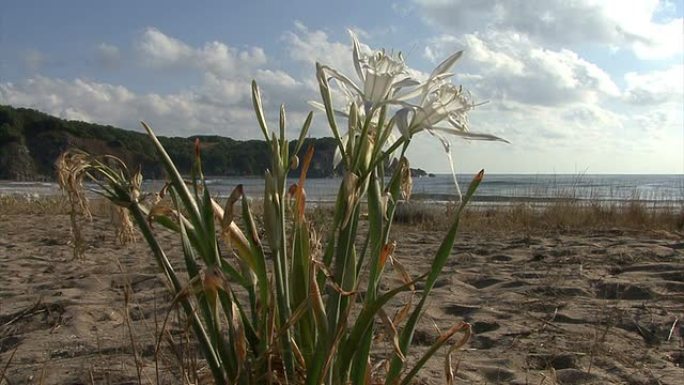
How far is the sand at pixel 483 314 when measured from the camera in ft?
6.79

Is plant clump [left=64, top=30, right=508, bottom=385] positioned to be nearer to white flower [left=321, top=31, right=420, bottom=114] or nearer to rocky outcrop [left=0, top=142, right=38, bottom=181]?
white flower [left=321, top=31, right=420, bottom=114]

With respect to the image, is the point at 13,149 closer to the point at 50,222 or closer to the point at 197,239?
the point at 50,222

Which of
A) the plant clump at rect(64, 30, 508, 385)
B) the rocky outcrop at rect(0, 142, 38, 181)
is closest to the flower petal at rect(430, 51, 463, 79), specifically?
the plant clump at rect(64, 30, 508, 385)

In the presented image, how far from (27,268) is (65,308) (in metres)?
1.64

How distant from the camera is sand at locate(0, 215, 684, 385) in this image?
2070 mm

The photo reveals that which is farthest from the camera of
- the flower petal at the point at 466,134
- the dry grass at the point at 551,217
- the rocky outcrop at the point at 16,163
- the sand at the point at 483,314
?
the rocky outcrop at the point at 16,163

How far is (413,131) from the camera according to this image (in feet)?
3.59

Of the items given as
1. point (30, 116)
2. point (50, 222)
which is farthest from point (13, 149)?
point (50, 222)

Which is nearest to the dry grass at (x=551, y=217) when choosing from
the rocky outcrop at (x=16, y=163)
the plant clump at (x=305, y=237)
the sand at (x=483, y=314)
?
the sand at (x=483, y=314)

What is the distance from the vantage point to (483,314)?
115 inches

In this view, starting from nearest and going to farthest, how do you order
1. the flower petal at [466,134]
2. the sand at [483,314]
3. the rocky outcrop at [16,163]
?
the flower petal at [466,134], the sand at [483,314], the rocky outcrop at [16,163]

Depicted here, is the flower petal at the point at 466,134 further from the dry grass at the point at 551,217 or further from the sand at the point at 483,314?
the dry grass at the point at 551,217

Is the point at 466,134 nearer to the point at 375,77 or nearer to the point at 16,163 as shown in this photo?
the point at 375,77

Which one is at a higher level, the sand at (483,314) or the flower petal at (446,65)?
the flower petal at (446,65)
